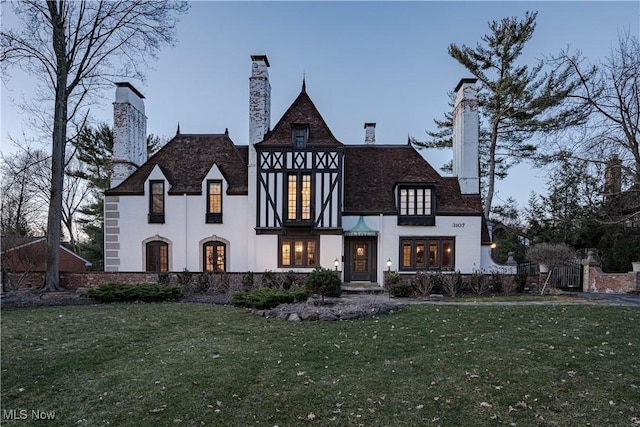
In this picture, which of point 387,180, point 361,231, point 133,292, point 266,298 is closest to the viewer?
point 266,298

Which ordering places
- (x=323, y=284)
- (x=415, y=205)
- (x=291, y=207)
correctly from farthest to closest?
(x=415, y=205), (x=291, y=207), (x=323, y=284)

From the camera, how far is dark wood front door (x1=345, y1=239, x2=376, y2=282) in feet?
60.5

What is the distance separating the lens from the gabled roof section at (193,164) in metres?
18.5

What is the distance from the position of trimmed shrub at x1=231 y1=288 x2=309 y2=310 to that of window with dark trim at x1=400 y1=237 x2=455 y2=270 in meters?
7.24

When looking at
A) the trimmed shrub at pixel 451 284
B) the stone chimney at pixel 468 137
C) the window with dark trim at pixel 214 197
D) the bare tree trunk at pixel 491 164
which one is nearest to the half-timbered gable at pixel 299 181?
Answer: the window with dark trim at pixel 214 197

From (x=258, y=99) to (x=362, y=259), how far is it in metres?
9.24

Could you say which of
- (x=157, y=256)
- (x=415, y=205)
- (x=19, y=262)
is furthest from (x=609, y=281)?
(x=19, y=262)

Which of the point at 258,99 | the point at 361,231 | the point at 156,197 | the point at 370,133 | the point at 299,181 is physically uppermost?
the point at 258,99

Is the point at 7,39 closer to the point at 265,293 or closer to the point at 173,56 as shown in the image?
the point at 173,56

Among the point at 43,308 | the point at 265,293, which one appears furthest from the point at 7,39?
the point at 265,293

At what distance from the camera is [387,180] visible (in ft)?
62.7

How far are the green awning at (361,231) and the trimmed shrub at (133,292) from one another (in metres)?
8.06

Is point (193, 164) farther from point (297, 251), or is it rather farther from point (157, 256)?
point (297, 251)

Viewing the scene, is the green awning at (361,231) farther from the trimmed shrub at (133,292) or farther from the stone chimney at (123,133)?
the stone chimney at (123,133)
